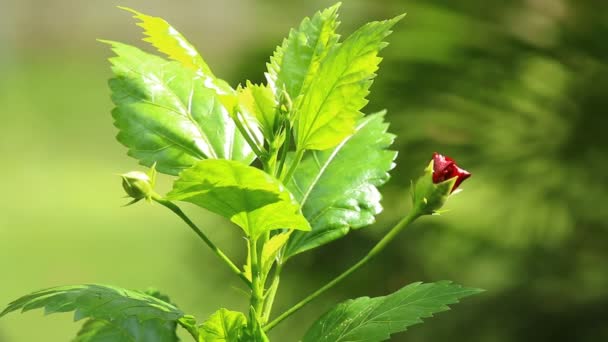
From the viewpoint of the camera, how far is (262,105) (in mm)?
291

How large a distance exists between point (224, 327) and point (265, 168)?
0.05 metres

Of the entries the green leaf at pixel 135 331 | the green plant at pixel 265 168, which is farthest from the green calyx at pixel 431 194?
the green leaf at pixel 135 331

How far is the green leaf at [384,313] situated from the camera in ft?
0.95

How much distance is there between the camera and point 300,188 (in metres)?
0.34

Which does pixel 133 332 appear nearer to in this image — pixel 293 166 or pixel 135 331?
pixel 135 331

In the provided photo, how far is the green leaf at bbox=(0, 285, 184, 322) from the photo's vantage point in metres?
0.27

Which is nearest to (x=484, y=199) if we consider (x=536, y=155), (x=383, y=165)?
(x=536, y=155)

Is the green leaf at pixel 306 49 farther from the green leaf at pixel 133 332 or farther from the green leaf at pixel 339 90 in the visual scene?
the green leaf at pixel 133 332

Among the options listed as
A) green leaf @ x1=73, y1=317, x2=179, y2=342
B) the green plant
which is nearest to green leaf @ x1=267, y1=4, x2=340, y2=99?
the green plant

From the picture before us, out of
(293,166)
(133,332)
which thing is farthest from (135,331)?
(293,166)

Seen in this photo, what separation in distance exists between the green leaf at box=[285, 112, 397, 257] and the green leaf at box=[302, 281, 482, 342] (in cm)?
3

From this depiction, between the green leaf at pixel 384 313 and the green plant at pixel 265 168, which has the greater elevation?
the green plant at pixel 265 168

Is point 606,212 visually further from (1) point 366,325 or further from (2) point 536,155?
(1) point 366,325

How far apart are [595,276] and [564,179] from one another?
0.29ft
